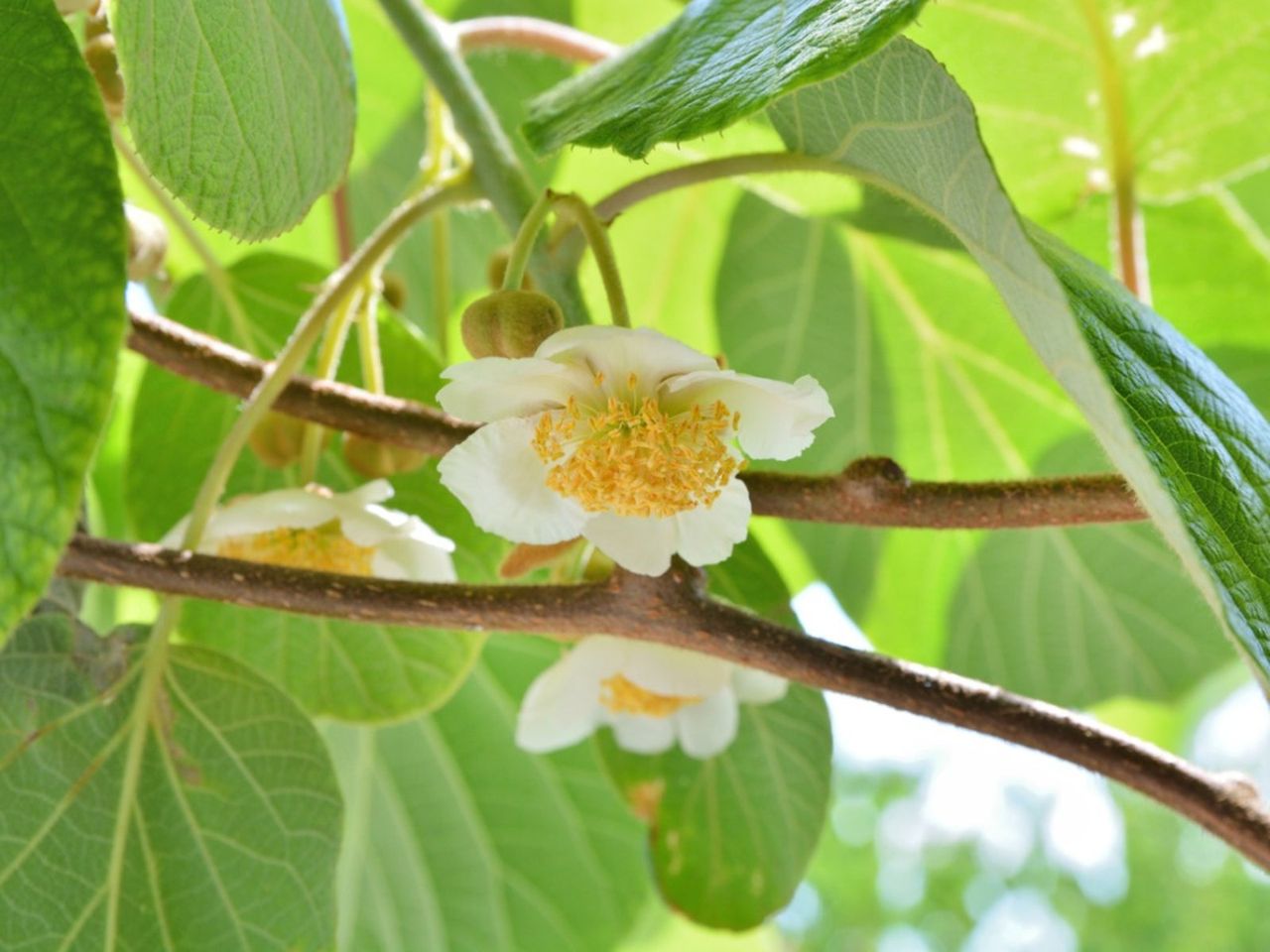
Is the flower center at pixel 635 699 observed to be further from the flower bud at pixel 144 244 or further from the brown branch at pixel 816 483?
the flower bud at pixel 144 244

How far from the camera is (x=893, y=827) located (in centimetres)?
618

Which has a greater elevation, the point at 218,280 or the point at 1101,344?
the point at 218,280

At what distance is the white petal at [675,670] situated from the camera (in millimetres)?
679

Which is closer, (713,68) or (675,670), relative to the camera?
(713,68)

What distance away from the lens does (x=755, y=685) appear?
72cm

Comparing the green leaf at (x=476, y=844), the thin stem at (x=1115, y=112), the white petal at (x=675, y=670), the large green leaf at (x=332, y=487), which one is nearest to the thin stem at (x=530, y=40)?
the large green leaf at (x=332, y=487)

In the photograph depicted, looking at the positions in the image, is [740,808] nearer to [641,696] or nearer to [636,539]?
[641,696]

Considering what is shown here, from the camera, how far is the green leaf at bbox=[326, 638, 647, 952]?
3.79 feet

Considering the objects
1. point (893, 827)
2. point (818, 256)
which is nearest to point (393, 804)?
point (818, 256)

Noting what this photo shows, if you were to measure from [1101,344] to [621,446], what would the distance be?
0.63ft

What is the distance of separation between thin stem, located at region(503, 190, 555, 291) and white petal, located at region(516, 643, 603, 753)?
0.79ft

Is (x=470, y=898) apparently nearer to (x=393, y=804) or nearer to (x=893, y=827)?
(x=393, y=804)

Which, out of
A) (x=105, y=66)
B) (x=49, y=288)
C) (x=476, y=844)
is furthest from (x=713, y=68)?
(x=476, y=844)

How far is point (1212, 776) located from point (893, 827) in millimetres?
5919
